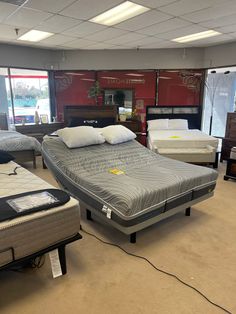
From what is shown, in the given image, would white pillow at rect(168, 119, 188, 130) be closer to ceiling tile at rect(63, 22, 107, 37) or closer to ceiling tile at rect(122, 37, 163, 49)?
ceiling tile at rect(122, 37, 163, 49)

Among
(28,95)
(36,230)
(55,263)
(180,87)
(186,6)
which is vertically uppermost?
(186,6)

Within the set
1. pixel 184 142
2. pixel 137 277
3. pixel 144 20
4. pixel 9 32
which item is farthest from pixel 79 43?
pixel 137 277

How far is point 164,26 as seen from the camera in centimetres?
413

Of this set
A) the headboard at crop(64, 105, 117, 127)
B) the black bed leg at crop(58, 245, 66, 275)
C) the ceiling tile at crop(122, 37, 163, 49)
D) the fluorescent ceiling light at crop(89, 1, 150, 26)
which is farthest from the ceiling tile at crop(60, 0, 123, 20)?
the black bed leg at crop(58, 245, 66, 275)

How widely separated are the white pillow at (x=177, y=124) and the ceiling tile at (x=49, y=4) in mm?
3438

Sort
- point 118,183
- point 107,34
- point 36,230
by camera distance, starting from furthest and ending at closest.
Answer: point 107,34 → point 118,183 → point 36,230

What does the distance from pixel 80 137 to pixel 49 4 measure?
177 centimetres

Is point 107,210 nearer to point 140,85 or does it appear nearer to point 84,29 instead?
point 84,29

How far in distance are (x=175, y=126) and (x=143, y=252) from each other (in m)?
4.02

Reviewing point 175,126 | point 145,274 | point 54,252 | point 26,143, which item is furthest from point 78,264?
point 175,126

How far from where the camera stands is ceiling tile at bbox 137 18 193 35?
3871mm

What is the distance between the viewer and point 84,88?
6.63m

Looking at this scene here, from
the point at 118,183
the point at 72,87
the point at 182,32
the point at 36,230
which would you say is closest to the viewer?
the point at 36,230

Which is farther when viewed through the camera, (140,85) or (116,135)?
(140,85)
